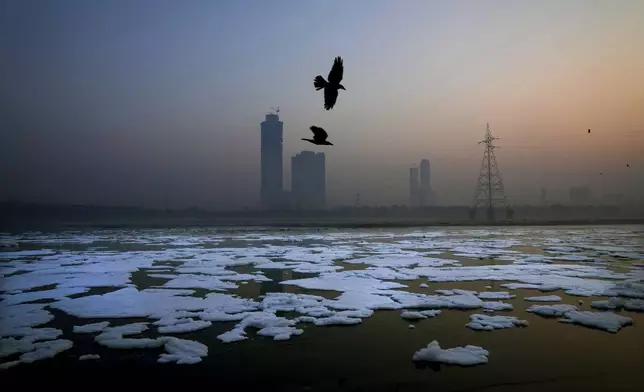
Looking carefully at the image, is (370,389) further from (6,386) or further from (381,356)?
(6,386)

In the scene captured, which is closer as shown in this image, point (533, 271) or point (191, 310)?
point (191, 310)

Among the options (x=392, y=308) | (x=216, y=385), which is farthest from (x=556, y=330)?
(x=216, y=385)

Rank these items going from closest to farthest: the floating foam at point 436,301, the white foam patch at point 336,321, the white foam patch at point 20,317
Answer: the white foam patch at point 20,317
the white foam patch at point 336,321
the floating foam at point 436,301

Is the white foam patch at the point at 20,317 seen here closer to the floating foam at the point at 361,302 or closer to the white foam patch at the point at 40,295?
the white foam patch at the point at 40,295

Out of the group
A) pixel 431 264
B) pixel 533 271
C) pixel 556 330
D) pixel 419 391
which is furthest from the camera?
pixel 431 264

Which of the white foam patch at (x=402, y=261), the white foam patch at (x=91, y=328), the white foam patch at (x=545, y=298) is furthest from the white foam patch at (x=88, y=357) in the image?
the white foam patch at (x=402, y=261)

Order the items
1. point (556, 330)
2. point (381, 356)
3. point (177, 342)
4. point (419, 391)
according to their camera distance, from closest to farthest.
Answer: point (419, 391)
point (381, 356)
point (177, 342)
point (556, 330)
